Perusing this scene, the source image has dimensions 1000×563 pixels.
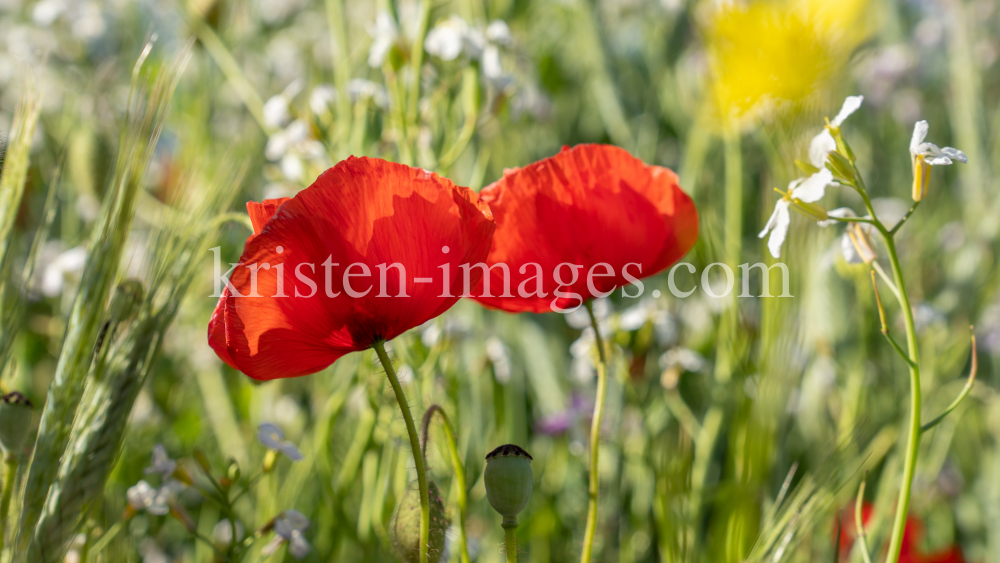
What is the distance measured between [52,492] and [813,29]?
385 millimetres

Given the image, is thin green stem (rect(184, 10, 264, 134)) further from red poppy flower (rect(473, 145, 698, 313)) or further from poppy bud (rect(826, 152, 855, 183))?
poppy bud (rect(826, 152, 855, 183))

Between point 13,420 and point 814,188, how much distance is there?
0.38m

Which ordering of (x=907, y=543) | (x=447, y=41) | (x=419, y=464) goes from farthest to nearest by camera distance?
(x=907, y=543), (x=447, y=41), (x=419, y=464)

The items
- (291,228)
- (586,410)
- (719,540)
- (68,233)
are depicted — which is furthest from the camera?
(68,233)

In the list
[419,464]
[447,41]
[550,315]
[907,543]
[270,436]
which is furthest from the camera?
[550,315]

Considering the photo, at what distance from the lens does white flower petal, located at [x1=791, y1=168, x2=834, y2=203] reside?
0.94 feet

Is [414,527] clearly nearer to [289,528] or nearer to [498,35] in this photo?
[289,528]

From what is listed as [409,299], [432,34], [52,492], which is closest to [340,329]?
[409,299]

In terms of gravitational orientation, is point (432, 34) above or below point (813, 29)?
above

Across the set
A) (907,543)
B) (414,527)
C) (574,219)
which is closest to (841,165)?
(574,219)

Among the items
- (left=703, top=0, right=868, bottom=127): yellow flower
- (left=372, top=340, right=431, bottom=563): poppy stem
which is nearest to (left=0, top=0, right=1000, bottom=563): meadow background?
(left=703, top=0, right=868, bottom=127): yellow flower

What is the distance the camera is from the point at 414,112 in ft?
1.90

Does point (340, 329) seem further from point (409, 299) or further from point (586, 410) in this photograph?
point (586, 410)

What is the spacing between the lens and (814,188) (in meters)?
0.29
